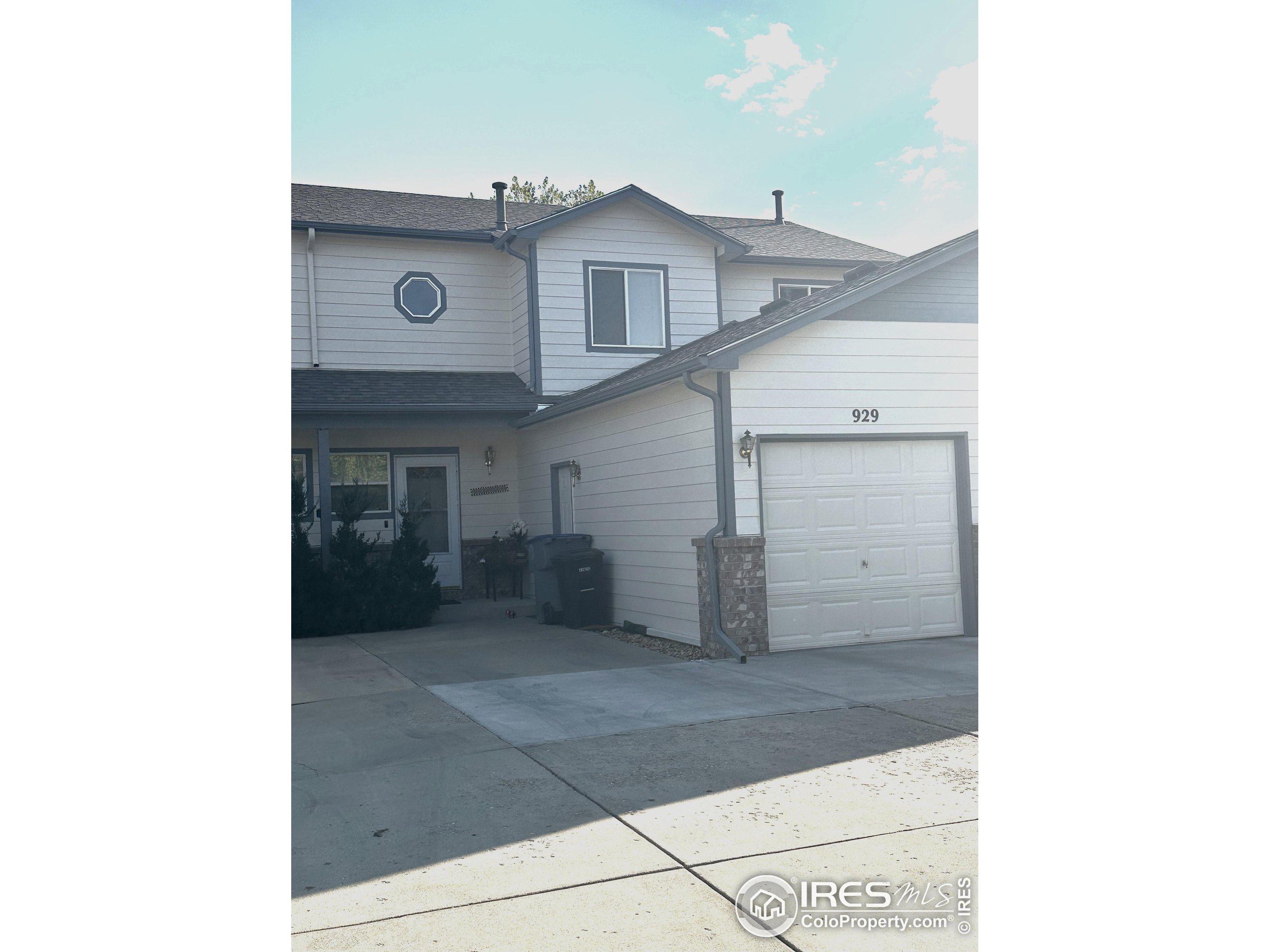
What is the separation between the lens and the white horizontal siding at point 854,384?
9.78 metres

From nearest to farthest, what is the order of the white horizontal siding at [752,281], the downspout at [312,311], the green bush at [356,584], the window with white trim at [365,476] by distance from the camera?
1. the green bush at [356,584]
2. the downspout at [312,311]
3. the window with white trim at [365,476]
4. the white horizontal siding at [752,281]

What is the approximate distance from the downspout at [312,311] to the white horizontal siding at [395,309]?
4cm

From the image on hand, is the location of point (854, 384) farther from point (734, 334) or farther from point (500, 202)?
point (500, 202)

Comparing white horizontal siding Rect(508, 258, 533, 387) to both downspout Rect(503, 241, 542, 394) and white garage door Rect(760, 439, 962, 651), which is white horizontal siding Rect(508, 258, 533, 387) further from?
white garage door Rect(760, 439, 962, 651)

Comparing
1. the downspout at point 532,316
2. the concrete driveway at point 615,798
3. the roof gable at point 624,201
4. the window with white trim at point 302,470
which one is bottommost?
the concrete driveway at point 615,798

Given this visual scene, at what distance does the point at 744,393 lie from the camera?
976cm

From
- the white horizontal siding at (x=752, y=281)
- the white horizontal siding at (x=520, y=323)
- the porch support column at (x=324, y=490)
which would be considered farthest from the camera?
the white horizontal siding at (x=752, y=281)

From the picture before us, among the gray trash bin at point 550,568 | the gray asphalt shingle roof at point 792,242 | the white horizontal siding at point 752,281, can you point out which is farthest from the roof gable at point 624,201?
the gray trash bin at point 550,568

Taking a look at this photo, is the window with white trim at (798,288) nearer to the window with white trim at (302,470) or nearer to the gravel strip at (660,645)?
the gravel strip at (660,645)

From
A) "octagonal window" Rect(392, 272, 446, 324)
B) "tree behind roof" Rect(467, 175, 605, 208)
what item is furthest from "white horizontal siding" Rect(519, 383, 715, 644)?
"tree behind roof" Rect(467, 175, 605, 208)
